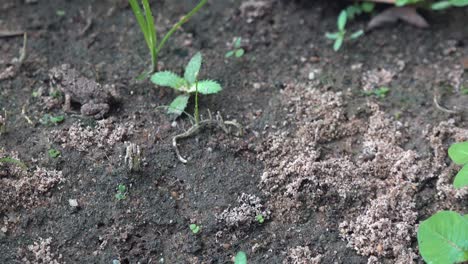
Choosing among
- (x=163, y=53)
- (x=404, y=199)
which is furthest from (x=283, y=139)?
(x=163, y=53)

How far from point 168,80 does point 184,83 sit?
0.05 m

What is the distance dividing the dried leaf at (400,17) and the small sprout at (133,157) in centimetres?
104

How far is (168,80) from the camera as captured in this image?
179 cm

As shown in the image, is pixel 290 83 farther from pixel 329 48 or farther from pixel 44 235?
pixel 44 235

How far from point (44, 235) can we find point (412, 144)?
1.13 meters

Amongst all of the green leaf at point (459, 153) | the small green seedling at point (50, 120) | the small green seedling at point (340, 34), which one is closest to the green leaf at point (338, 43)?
the small green seedling at point (340, 34)

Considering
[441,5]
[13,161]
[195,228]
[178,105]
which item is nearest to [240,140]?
[178,105]

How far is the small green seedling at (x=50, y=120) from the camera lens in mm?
1732

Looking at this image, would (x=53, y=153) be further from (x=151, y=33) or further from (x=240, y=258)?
(x=240, y=258)

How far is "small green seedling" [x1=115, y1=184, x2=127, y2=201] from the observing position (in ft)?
5.20

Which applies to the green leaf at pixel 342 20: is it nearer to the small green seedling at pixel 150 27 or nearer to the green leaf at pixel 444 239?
the small green seedling at pixel 150 27

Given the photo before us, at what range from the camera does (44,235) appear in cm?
151

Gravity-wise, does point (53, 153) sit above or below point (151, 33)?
below

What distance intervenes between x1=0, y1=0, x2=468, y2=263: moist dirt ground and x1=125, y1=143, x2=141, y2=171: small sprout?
22 mm
